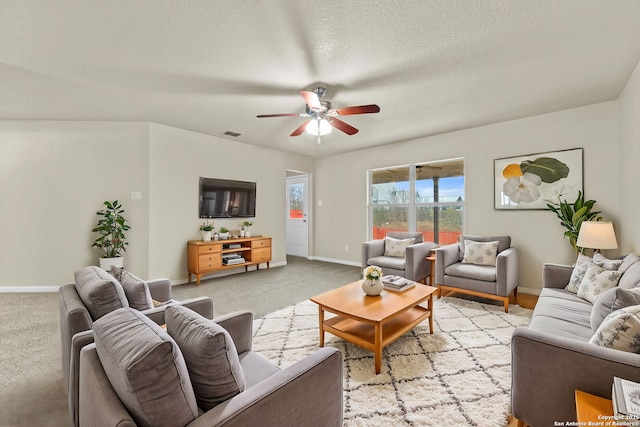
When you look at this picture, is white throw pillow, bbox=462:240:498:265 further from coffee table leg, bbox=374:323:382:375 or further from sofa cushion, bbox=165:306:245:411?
sofa cushion, bbox=165:306:245:411

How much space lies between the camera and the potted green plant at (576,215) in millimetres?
3326

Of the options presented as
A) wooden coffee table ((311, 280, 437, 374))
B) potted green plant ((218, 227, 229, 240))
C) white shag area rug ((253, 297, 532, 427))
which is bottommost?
white shag area rug ((253, 297, 532, 427))

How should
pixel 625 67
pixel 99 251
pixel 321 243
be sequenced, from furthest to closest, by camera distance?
pixel 321 243 → pixel 99 251 → pixel 625 67

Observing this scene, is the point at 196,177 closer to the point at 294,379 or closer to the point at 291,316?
the point at 291,316

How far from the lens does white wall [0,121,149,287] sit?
4074 mm

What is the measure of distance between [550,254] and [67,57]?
5670mm

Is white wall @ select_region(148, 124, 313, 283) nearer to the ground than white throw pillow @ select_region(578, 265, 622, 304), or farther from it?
farther from it

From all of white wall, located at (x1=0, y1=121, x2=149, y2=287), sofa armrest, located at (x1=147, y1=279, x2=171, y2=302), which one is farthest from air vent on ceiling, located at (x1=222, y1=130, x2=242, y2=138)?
sofa armrest, located at (x1=147, y1=279, x2=171, y2=302)

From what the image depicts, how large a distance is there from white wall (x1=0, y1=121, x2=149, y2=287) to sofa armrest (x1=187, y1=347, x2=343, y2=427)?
159 inches

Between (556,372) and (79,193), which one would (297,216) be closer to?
(79,193)

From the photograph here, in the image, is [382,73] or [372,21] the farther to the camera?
[382,73]

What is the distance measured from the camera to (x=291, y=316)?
3.11 m

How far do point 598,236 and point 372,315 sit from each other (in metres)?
2.57

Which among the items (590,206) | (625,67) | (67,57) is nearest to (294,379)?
(67,57)
